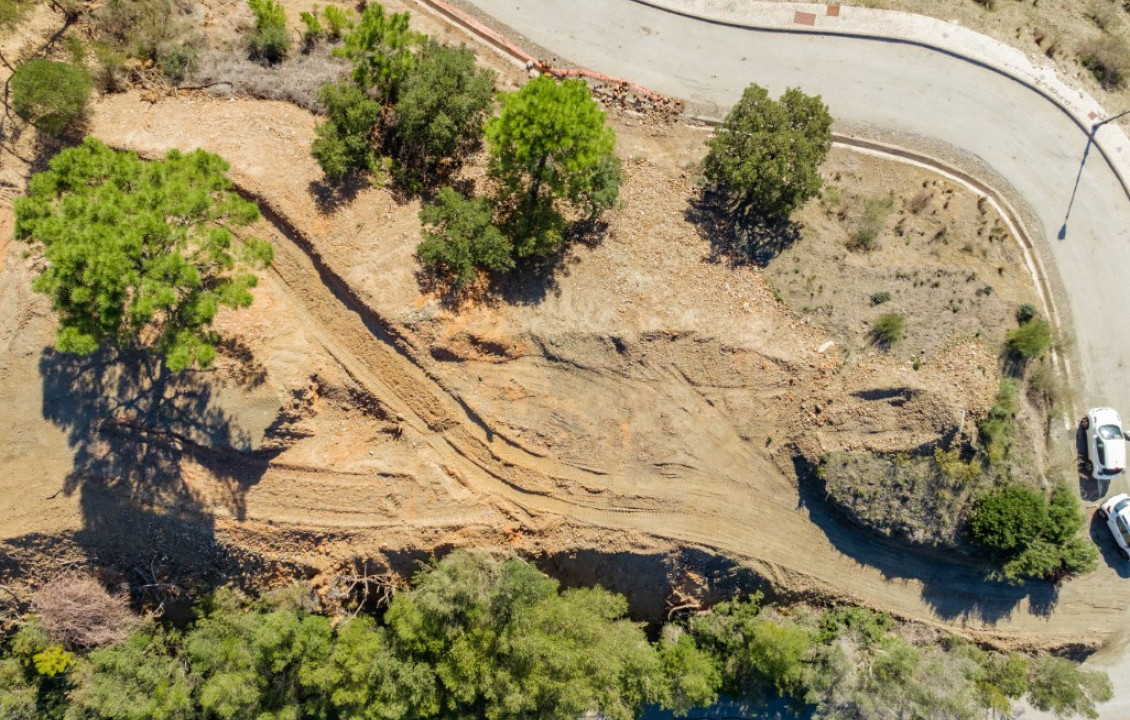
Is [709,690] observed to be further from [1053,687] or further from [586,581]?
[1053,687]

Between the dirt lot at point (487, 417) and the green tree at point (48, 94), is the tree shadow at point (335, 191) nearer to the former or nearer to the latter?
the dirt lot at point (487, 417)

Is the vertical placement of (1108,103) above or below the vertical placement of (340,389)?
above

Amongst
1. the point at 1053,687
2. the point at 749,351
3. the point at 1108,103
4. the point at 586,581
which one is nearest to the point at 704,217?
the point at 749,351

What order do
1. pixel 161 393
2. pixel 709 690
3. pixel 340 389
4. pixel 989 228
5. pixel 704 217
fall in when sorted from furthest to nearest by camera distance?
pixel 989 228 < pixel 704 217 < pixel 709 690 < pixel 340 389 < pixel 161 393


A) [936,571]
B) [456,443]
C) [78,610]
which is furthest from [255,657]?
[936,571]

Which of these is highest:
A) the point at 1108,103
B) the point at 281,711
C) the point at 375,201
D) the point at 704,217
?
the point at 1108,103

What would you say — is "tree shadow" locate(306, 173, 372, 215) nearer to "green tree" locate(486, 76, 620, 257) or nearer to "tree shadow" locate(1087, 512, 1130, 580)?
"green tree" locate(486, 76, 620, 257)

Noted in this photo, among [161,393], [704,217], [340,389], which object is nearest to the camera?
[161,393]

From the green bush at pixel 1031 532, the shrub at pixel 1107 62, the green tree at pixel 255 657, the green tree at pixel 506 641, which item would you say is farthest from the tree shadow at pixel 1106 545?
the green tree at pixel 255 657
